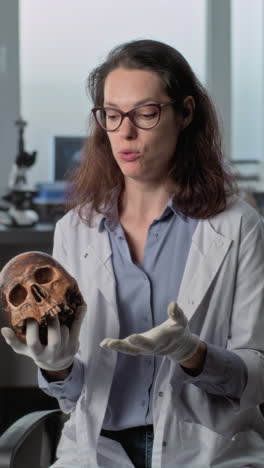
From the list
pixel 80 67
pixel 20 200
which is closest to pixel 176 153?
pixel 20 200

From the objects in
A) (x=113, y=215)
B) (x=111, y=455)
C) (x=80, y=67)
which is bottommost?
(x=111, y=455)

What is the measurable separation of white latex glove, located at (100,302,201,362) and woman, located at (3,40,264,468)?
84 mm

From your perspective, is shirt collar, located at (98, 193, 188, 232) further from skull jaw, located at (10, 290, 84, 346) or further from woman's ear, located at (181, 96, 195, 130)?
skull jaw, located at (10, 290, 84, 346)

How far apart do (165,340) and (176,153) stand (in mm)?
535

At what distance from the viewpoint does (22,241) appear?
10.5 feet

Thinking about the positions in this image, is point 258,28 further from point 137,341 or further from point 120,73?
point 137,341

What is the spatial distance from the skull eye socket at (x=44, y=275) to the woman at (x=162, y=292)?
10 centimetres

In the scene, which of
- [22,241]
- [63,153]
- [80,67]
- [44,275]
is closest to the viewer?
[44,275]

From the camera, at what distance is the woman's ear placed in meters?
1.64

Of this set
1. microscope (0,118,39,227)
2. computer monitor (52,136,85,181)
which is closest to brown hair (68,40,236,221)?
microscope (0,118,39,227)

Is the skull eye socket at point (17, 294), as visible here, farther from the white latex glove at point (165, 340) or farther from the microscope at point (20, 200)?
the microscope at point (20, 200)

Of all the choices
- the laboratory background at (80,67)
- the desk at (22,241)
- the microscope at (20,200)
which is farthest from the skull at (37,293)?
the laboratory background at (80,67)

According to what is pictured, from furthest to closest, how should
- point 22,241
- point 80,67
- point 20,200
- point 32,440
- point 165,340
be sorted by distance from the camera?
point 80,67
point 20,200
point 22,241
point 32,440
point 165,340

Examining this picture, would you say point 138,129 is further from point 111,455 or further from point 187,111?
point 111,455
